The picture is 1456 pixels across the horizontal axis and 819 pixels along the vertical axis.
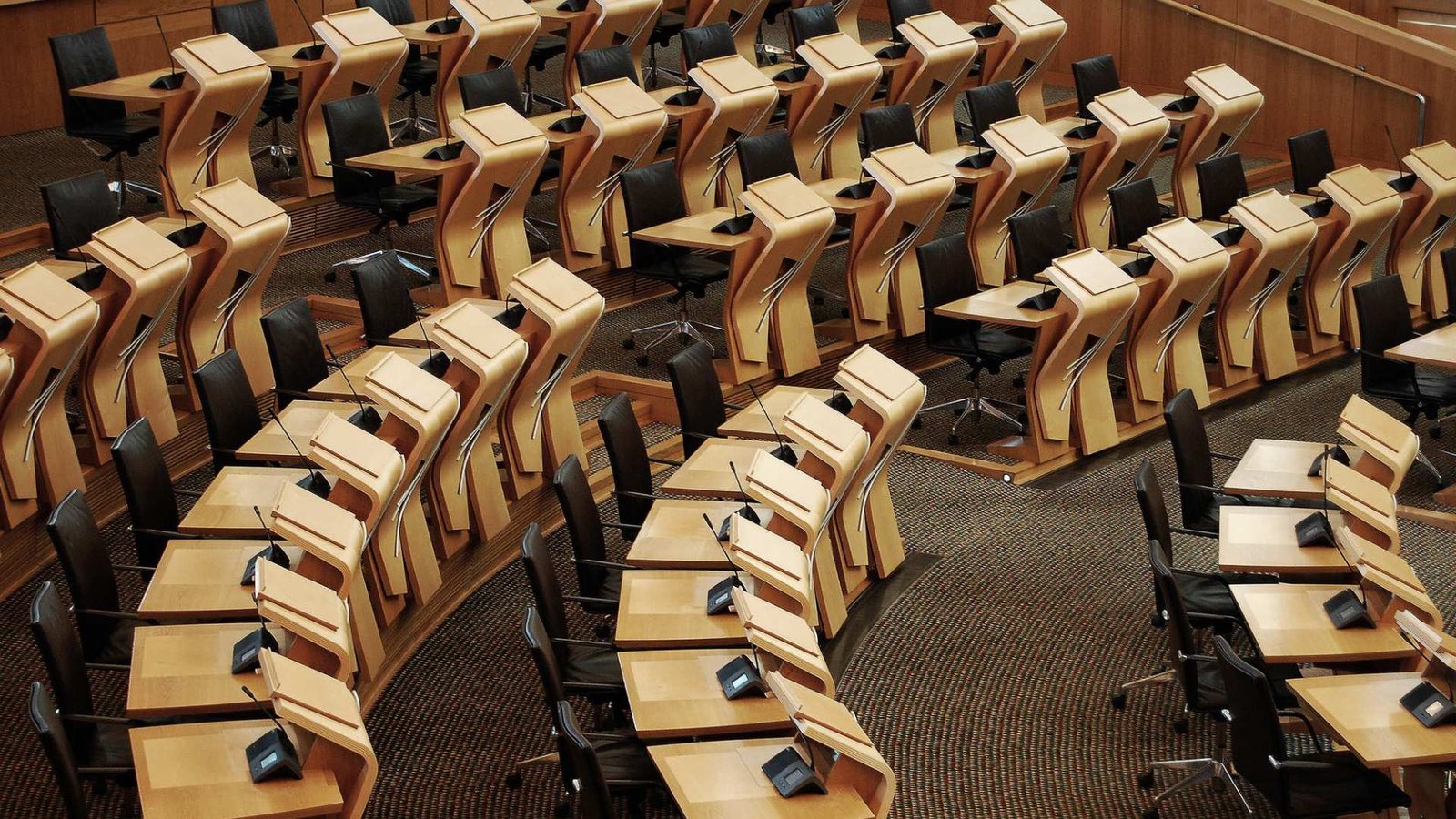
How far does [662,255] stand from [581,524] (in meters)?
1.70

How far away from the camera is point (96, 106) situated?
211 inches

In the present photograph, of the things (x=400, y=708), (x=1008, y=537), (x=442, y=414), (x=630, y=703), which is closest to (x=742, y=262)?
(x=1008, y=537)

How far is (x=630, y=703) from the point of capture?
2840 mm

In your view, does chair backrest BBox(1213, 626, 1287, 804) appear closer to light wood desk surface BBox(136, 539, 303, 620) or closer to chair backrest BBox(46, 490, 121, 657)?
light wood desk surface BBox(136, 539, 303, 620)

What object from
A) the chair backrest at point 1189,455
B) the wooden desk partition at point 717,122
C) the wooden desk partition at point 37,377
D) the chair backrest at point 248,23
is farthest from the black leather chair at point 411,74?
the chair backrest at point 1189,455

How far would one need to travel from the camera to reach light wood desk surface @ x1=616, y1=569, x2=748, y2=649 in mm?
A: 3092

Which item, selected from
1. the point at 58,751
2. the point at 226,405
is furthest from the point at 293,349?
the point at 58,751

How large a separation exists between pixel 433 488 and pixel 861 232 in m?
1.85

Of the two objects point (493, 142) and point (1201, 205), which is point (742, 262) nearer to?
point (493, 142)

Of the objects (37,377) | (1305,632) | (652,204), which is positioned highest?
(37,377)

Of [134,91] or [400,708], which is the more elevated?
[134,91]

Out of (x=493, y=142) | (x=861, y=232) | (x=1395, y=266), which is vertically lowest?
(x=1395, y=266)

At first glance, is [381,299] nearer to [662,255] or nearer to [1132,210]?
[662,255]

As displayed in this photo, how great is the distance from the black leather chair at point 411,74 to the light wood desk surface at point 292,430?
2.32 metres
